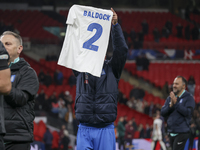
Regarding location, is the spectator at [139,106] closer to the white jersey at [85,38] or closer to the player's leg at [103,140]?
the player's leg at [103,140]

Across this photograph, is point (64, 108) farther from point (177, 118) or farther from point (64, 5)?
point (64, 5)

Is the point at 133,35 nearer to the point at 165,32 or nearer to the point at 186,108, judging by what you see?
the point at 165,32

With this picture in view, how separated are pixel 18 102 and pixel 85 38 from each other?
1.31 meters

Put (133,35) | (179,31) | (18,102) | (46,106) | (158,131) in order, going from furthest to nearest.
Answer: (179,31) → (133,35) → (46,106) → (158,131) → (18,102)

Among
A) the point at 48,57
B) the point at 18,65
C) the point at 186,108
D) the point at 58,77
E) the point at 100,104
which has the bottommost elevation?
the point at 186,108

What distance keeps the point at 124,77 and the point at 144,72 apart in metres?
1.13

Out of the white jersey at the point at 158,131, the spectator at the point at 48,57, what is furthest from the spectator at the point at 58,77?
the white jersey at the point at 158,131

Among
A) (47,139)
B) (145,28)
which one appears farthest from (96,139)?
(145,28)

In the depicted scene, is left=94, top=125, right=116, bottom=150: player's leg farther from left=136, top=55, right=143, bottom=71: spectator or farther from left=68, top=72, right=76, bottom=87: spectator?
left=136, top=55, right=143, bottom=71: spectator

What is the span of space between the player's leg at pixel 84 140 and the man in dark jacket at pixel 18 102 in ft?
2.69

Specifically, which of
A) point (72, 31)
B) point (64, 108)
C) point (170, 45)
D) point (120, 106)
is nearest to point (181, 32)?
point (170, 45)

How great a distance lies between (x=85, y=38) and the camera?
4.01 meters

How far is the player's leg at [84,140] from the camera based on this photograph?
3.93 metres

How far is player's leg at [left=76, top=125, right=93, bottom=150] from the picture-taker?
3.93 meters
